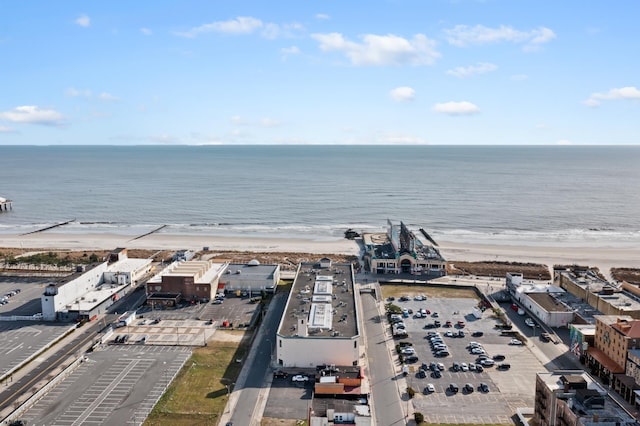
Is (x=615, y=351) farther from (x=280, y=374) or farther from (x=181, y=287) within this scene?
(x=181, y=287)

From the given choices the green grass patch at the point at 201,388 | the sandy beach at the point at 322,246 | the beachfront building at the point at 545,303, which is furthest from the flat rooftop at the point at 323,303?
the sandy beach at the point at 322,246

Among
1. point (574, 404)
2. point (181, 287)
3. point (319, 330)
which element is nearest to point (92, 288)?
point (181, 287)

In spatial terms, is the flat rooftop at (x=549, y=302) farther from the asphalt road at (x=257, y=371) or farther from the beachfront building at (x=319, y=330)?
the asphalt road at (x=257, y=371)

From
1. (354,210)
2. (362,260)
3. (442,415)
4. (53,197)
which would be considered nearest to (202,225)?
(354,210)

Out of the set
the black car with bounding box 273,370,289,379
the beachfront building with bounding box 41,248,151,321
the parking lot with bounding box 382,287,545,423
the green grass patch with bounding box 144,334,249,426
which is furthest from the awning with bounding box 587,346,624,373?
the beachfront building with bounding box 41,248,151,321

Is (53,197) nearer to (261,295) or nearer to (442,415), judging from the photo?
(261,295)

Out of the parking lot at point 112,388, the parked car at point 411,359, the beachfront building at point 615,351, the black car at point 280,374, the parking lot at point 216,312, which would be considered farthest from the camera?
the parking lot at point 216,312

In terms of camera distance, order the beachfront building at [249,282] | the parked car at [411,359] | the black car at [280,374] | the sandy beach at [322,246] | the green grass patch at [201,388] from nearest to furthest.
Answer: the green grass patch at [201,388], the black car at [280,374], the parked car at [411,359], the beachfront building at [249,282], the sandy beach at [322,246]

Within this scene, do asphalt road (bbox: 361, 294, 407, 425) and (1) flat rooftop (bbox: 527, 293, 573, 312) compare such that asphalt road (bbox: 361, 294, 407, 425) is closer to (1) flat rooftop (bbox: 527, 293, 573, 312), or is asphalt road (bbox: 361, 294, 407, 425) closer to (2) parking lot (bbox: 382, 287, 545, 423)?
(2) parking lot (bbox: 382, 287, 545, 423)
